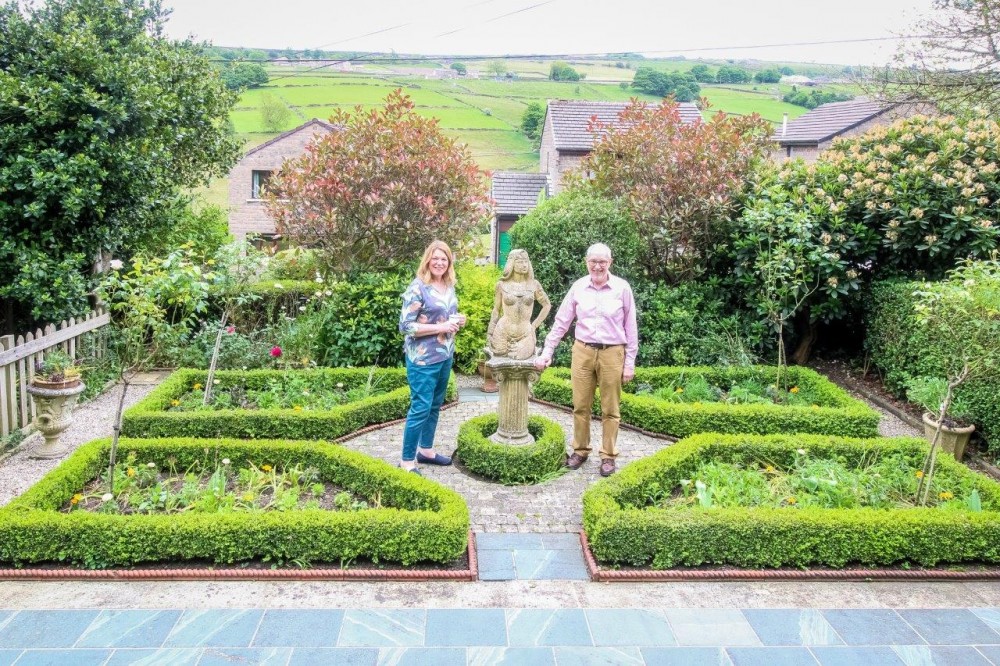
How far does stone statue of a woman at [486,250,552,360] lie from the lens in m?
6.96

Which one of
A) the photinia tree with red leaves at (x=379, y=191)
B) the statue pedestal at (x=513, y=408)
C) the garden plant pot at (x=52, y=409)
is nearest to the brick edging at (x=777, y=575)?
the statue pedestal at (x=513, y=408)

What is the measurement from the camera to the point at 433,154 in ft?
35.2

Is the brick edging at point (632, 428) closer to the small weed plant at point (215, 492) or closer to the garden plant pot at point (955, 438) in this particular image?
the garden plant pot at point (955, 438)

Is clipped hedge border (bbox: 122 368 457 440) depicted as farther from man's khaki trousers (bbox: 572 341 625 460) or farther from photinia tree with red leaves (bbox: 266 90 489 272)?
photinia tree with red leaves (bbox: 266 90 489 272)

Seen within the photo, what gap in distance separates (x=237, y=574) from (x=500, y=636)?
72.8 inches

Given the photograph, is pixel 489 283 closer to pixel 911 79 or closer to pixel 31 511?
pixel 31 511

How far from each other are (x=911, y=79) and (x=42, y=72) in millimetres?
17566

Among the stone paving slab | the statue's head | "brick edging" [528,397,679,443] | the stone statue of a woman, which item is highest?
the statue's head

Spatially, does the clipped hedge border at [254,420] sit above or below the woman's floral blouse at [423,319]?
below

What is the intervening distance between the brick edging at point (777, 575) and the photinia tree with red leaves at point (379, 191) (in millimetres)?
6914

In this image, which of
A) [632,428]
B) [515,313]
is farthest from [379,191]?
[632,428]

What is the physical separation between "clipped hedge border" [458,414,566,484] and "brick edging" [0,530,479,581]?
5.29 feet

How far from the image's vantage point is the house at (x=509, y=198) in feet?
79.3

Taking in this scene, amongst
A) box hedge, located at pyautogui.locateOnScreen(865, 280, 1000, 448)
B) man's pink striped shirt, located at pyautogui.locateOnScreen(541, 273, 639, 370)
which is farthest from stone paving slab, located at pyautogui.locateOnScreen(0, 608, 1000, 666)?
box hedge, located at pyautogui.locateOnScreen(865, 280, 1000, 448)
